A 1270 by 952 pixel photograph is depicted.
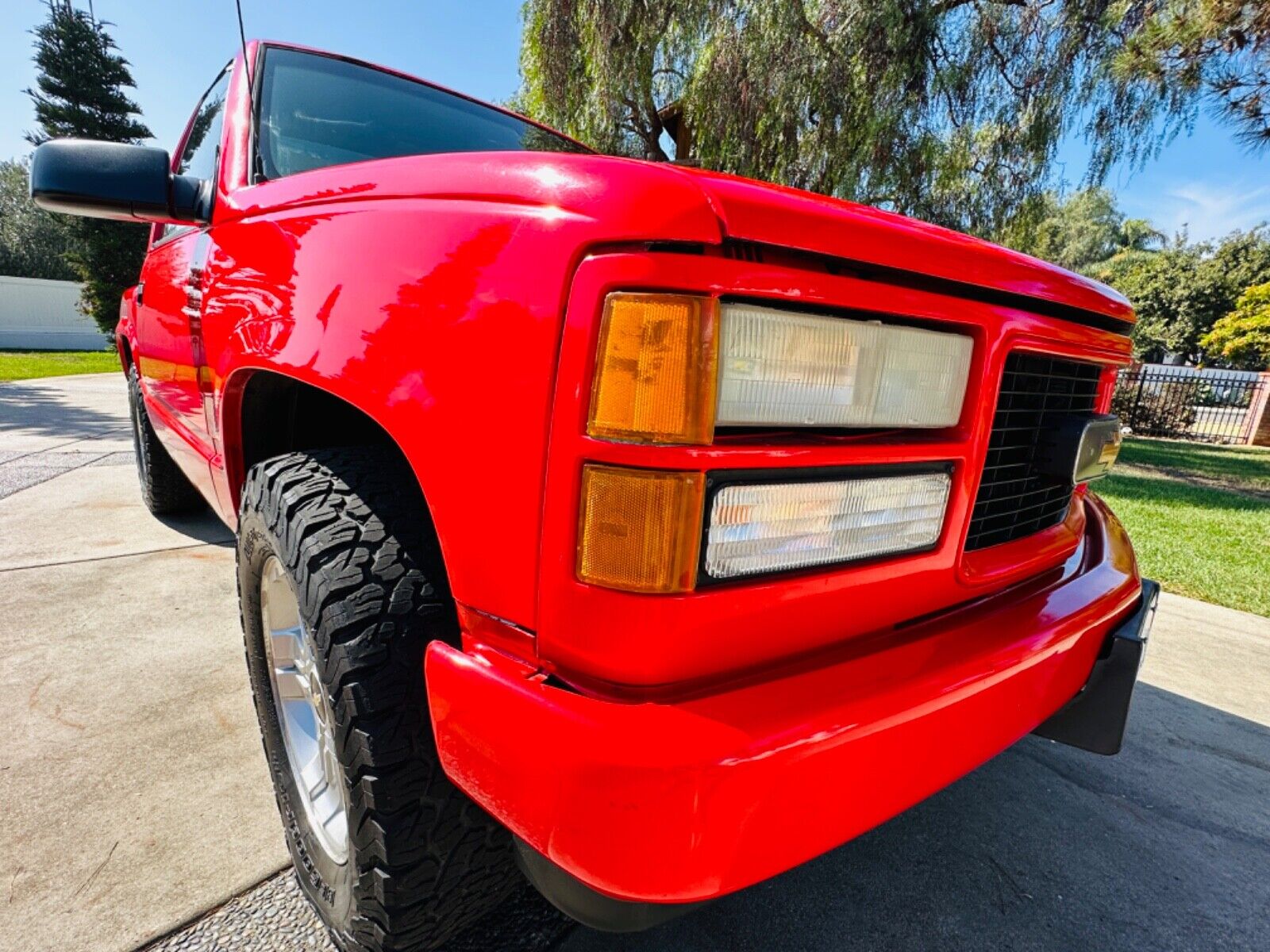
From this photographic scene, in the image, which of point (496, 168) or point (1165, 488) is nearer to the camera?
point (496, 168)

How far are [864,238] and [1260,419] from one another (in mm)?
17141

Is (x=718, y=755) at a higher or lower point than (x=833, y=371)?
lower

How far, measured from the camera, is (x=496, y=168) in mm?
881

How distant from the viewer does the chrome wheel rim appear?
4.19 ft

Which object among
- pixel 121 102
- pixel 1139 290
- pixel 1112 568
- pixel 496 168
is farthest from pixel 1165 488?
pixel 1139 290

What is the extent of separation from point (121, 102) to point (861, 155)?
2253cm

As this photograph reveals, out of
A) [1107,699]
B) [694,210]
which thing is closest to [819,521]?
[694,210]

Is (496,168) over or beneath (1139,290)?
beneath

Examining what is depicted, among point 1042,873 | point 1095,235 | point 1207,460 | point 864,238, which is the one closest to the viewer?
point 864,238

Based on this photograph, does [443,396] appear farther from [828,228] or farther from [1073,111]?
[1073,111]

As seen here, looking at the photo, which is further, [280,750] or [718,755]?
[280,750]

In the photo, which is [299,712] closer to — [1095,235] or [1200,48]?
[1200,48]

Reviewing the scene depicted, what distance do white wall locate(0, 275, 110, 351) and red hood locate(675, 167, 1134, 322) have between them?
28.7 metres

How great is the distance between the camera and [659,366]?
732 mm
